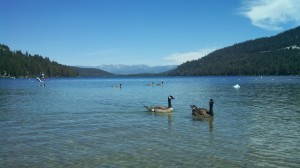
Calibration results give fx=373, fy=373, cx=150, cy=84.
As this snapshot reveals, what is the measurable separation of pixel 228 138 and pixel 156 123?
9274 mm

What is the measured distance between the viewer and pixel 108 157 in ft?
64.5

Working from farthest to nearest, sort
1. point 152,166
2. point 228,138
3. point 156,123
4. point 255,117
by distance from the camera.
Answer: point 255,117, point 156,123, point 228,138, point 152,166

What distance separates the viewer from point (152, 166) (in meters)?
17.9

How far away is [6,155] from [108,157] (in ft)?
18.4

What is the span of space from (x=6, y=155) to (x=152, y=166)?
324 inches

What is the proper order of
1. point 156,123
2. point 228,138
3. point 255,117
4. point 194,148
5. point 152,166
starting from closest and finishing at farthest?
point 152,166
point 194,148
point 228,138
point 156,123
point 255,117

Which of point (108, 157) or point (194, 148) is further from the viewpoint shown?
point (194, 148)

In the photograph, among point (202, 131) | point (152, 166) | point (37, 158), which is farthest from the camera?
point (202, 131)

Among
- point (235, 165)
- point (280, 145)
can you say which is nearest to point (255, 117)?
point (280, 145)

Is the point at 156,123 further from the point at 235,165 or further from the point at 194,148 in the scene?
the point at 235,165

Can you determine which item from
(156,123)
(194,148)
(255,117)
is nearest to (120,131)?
(156,123)

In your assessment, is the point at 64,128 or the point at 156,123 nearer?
the point at 64,128

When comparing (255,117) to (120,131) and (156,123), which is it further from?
(120,131)

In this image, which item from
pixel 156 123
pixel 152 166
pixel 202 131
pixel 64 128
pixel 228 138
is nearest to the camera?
pixel 152 166
